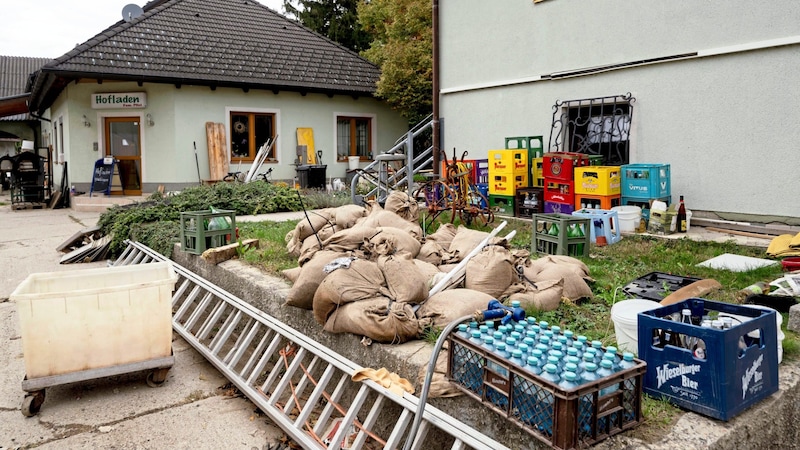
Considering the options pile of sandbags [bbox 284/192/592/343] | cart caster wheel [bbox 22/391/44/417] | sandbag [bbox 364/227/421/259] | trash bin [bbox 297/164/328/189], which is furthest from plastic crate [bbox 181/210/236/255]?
trash bin [bbox 297/164/328/189]

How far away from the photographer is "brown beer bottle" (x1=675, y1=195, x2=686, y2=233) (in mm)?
6359

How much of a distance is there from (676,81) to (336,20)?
20.7 m

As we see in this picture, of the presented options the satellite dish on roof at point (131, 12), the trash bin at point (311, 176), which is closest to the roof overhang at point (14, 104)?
the satellite dish on roof at point (131, 12)

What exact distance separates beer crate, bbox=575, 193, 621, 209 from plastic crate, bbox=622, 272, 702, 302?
2612 millimetres

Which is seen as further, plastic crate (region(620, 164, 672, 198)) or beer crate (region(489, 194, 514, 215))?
beer crate (region(489, 194, 514, 215))

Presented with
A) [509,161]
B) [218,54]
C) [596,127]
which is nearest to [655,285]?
[509,161]

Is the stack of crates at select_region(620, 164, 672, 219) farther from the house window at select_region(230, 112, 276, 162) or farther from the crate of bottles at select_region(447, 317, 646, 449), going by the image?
the house window at select_region(230, 112, 276, 162)

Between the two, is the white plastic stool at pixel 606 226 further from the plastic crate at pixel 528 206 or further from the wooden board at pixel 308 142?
the wooden board at pixel 308 142

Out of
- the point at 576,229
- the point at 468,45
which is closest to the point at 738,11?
the point at 576,229

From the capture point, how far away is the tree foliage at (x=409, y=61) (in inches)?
614

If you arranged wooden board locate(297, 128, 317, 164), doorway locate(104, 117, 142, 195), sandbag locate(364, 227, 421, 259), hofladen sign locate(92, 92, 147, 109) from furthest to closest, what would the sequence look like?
wooden board locate(297, 128, 317, 164), doorway locate(104, 117, 142, 195), hofladen sign locate(92, 92, 147, 109), sandbag locate(364, 227, 421, 259)

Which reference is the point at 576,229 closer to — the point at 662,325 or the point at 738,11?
the point at 662,325

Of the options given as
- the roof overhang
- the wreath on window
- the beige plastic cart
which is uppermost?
the roof overhang

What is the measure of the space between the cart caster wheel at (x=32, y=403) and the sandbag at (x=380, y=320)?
72.5 inches
